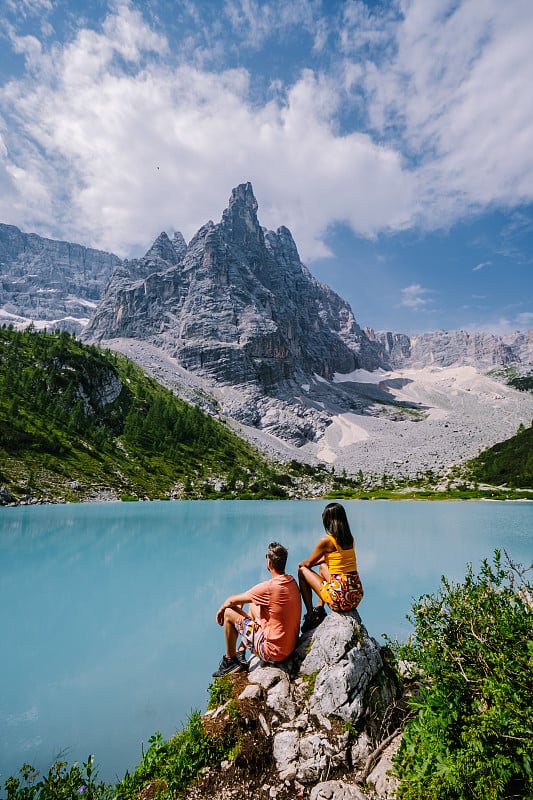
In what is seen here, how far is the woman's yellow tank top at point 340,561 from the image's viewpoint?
750 cm

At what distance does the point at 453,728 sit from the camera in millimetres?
4660

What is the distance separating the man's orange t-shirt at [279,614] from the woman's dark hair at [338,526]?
3.68 feet

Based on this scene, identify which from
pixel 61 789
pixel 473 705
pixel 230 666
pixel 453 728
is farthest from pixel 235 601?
pixel 473 705

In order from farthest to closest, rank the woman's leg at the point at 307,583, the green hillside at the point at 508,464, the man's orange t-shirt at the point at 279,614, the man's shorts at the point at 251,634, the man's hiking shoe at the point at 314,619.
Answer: the green hillside at the point at 508,464, the man's hiking shoe at the point at 314,619, the woman's leg at the point at 307,583, the man's shorts at the point at 251,634, the man's orange t-shirt at the point at 279,614

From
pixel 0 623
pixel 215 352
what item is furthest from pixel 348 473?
pixel 0 623

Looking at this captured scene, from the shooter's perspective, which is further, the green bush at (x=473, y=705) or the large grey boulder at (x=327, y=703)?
the large grey boulder at (x=327, y=703)

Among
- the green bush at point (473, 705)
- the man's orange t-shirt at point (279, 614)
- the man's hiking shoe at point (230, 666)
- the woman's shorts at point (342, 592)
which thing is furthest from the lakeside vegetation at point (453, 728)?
the woman's shorts at point (342, 592)

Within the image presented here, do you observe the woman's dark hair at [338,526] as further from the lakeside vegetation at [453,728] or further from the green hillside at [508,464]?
the green hillside at [508,464]

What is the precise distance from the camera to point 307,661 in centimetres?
681

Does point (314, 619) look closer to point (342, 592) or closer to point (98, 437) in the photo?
point (342, 592)

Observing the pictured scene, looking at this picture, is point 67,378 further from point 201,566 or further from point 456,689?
point 456,689

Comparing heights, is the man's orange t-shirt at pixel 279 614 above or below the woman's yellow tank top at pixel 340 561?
below

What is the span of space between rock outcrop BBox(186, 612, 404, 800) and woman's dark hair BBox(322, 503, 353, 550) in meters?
1.17

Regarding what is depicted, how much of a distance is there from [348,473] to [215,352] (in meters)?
80.3
